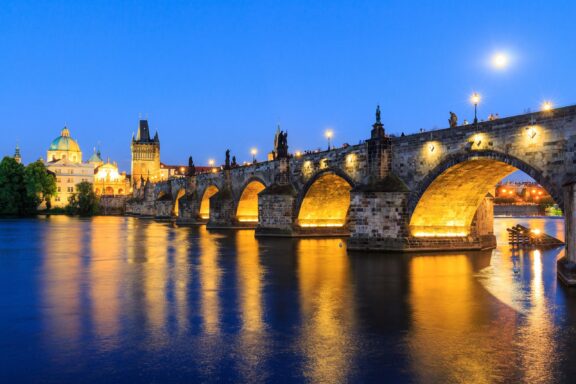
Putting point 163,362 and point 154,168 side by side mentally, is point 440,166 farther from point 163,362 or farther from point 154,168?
point 154,168

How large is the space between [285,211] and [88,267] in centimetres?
2117

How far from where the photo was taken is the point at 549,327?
11.9 metres

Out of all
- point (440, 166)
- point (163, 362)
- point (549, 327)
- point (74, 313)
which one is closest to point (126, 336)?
point (163, 362)

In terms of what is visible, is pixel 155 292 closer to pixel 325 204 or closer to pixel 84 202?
pixel 325 204

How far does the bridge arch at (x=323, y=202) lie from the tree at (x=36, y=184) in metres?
69.8

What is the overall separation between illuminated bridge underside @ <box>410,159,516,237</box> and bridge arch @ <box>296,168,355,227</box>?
33.6 feet

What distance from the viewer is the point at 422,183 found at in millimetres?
28344

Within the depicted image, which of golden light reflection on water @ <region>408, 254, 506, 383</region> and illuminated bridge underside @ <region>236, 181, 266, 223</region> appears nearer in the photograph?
golden light reflection on water @ <region>408, 254, 506, 383</region>

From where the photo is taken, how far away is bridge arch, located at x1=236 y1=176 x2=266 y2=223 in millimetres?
54031

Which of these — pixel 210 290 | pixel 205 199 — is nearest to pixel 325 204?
pixel 210 290

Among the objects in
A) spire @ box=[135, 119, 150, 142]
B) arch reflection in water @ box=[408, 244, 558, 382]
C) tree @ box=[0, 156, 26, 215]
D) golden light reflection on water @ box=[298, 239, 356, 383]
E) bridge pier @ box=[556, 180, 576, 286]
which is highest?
spire @ box=[135, 119, 150, 142]

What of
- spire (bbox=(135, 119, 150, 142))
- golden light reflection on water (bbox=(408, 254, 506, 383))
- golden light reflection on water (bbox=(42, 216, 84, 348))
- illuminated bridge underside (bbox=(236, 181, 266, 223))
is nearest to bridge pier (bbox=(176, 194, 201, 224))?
illuminated bridge underside (bbox=(236, 181, 266, 223))

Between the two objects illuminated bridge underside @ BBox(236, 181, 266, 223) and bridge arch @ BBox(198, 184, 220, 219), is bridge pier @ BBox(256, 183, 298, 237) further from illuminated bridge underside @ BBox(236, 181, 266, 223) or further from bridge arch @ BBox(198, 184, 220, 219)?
bridge arch @ BBox(198, 184, 220, 219)

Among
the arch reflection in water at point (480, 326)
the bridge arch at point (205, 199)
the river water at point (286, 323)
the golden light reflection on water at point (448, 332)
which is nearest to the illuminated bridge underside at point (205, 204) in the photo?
the bridge arch at point (205, 199)
